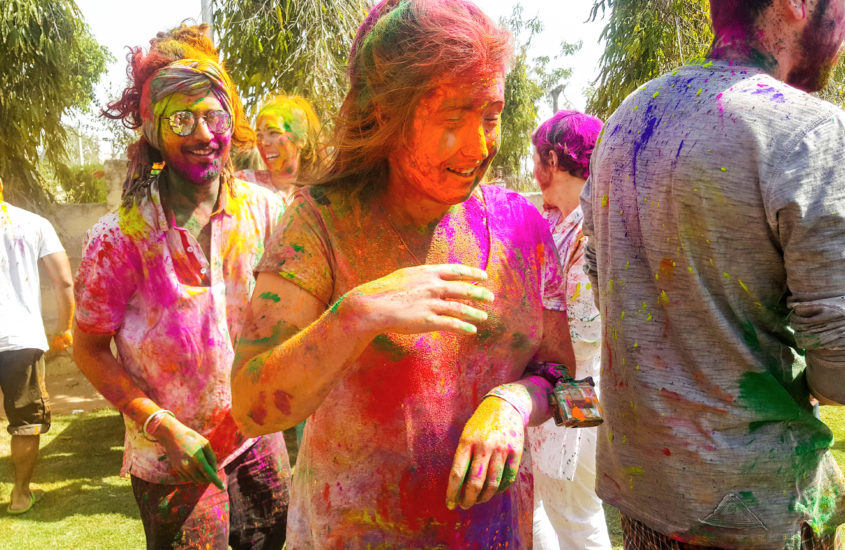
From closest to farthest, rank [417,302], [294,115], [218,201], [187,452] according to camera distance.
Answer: [417,302] → [187,452] → [218,201] → [294,115]

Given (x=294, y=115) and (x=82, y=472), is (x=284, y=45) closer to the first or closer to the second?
(x=294, y=115)

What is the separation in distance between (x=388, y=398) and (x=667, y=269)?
705 mm

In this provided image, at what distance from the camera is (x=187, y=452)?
6.77 ft

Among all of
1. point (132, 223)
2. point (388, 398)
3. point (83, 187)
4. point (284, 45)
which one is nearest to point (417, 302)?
point (388, 398)

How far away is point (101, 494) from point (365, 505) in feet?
13.8

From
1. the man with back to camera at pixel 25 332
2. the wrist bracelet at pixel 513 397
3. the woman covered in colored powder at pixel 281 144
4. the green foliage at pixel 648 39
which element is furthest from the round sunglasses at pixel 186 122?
the green foliage at pixel 648 39

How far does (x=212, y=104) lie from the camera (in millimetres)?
2438

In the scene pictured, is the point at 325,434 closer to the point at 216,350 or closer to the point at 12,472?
the point at 216,350

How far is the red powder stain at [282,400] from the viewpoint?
1.25m

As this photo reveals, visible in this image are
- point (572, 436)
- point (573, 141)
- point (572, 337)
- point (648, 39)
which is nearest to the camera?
point (572, 436)

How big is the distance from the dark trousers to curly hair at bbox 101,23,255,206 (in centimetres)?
97

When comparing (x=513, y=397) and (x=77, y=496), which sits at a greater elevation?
(x=513, y=397)

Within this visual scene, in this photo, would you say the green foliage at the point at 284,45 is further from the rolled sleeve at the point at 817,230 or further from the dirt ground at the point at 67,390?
the rolled sleeve at the point at 817,230

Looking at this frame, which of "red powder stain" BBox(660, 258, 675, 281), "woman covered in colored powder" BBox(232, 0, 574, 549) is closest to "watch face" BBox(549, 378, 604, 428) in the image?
"woman covered in colored powder" BBox(232, 0, 574, 549)
